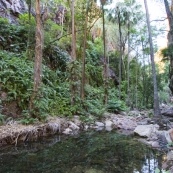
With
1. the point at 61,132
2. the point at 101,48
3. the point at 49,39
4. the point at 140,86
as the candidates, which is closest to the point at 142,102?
the point at 140,86

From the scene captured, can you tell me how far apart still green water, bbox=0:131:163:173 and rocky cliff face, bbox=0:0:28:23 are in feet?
34.5

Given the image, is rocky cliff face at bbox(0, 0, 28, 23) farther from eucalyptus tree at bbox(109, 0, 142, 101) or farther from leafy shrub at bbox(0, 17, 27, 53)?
eucalyptus tree at bbox(109, 0, 142, 101)

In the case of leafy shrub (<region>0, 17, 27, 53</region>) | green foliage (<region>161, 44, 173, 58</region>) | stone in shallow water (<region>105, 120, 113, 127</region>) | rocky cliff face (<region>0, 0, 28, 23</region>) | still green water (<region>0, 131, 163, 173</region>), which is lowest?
still green water (<region>0, 131, 163, 173</region>)

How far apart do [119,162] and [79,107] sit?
20.5 ft

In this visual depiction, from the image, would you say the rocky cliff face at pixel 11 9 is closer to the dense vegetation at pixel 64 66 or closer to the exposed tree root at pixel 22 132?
the dense vegetation at pixel 64 66

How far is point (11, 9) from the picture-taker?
14789mm

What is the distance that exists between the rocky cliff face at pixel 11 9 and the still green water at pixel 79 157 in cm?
1051

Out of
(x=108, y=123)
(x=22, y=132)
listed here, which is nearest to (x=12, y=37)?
(x=22, y=132)

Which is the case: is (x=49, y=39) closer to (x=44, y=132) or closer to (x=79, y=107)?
(x=79, y=107)

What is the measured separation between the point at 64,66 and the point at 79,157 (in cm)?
1009

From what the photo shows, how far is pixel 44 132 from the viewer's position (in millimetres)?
7375

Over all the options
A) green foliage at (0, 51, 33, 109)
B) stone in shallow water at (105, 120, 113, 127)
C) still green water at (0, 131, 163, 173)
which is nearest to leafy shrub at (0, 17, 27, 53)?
green foliage at (0, 51, 33, 109)

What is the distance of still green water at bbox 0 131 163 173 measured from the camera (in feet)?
14.3

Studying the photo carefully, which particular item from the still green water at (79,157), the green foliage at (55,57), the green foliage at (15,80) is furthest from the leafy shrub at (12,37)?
the still green water at (79,157)
